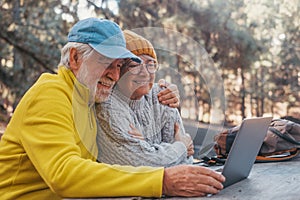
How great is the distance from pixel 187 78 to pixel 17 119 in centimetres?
53

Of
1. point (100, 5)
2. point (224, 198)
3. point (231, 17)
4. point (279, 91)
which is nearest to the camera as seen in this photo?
point (224, 198)

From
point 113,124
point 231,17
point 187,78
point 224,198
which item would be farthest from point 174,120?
point 231,17

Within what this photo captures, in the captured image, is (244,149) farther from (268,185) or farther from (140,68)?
(140,68)

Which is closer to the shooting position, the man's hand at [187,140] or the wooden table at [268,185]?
the wooden table at [268,185]

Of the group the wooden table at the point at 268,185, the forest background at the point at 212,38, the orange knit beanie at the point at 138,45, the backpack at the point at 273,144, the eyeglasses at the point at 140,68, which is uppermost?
the orange knit beanie at the point at 138,45

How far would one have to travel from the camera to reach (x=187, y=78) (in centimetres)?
147

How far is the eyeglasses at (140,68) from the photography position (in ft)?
4.53

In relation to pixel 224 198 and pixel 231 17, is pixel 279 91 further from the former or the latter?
pixel 224 198

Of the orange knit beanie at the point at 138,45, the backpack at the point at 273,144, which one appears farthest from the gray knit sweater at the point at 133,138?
the backpack at the point at 273,144

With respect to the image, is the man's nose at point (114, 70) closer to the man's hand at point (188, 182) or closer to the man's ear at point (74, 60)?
the man's ear at point (74, 60)

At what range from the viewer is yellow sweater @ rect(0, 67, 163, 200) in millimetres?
1047

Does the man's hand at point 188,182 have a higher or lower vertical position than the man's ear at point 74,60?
lower

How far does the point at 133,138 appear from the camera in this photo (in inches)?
51.7

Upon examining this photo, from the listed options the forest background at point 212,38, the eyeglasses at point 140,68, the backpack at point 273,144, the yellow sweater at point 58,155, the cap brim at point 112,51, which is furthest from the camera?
the forest background at point 212,38
